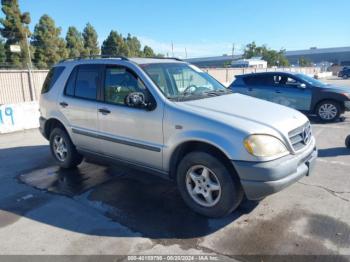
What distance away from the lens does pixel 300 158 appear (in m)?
3.55

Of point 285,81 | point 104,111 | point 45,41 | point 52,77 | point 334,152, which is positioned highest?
point 45,41

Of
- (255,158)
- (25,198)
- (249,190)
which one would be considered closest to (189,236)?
(249,190)

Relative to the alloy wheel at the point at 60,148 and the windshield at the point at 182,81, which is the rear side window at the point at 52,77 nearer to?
the alloy wheel at the point at 60,148

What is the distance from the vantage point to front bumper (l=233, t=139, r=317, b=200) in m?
3.24

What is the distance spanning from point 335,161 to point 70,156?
4.83m

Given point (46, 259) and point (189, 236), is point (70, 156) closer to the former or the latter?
point (46, 259)

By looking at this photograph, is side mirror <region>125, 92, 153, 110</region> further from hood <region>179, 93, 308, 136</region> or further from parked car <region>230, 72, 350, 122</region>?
parked car <region>230, 72, 350, 122</region>

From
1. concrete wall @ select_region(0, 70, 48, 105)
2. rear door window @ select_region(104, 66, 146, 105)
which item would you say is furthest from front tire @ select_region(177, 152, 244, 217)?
concrete wall @ select_region(0, 70, 48, 105)

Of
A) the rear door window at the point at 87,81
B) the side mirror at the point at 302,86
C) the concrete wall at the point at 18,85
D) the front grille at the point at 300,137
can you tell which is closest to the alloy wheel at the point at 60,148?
the rear door window at the point at 87,81

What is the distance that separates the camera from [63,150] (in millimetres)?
5602

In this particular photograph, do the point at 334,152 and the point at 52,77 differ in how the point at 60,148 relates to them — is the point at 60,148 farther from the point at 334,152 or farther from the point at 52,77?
the point at 334,152

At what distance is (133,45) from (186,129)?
50944 mm

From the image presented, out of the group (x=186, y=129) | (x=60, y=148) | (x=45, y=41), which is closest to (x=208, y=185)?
(x=186, y=129)

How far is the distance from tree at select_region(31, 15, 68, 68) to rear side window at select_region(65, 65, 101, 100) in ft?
101
